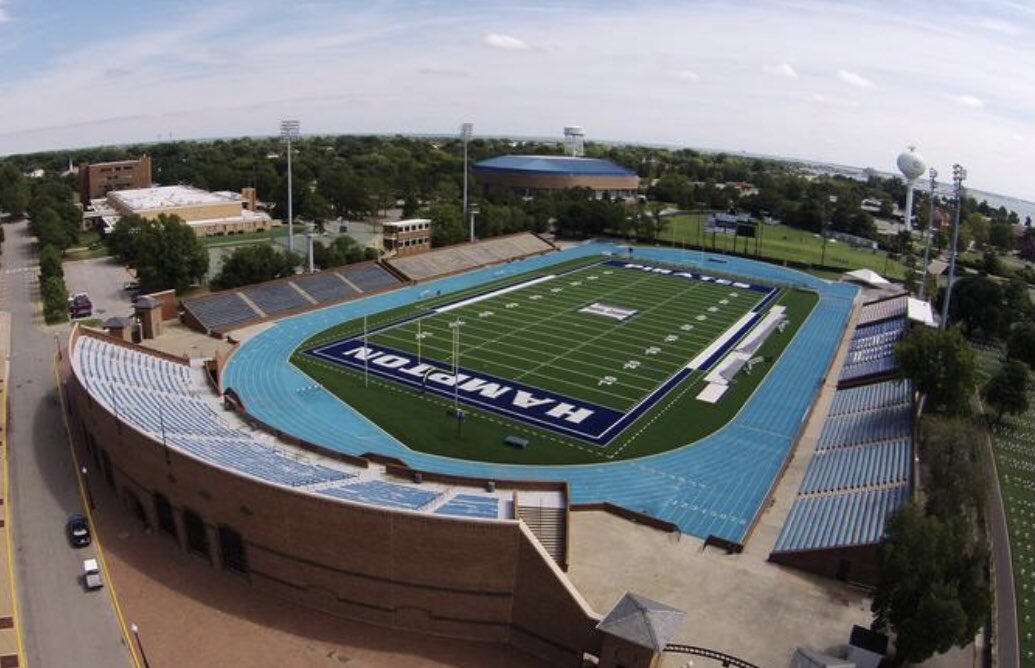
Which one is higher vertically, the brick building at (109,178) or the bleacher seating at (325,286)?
the brick building at (109,178)

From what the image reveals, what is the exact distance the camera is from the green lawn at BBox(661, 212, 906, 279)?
3506 inches

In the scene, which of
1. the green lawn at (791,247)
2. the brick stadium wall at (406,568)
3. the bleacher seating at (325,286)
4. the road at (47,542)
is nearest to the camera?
the road at (47,542)

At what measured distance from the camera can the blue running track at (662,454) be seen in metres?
29.9

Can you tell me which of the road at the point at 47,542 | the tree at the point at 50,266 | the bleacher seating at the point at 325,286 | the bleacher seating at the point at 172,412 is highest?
the tree at the point at 50,266

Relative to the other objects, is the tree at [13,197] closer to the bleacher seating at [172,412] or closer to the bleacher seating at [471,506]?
the bleacher seating at [172,412]

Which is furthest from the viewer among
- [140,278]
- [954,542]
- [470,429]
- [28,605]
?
[140,278]

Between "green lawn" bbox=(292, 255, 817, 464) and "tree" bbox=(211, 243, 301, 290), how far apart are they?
1163 cm

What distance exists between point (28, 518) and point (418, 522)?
16901 millimetres

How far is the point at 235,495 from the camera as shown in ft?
75.8

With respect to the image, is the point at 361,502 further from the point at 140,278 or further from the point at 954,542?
the point at 140,278

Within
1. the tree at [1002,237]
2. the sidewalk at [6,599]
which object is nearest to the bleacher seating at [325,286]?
the sidewalk at [6,599]

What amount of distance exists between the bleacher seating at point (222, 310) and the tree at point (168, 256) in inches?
318

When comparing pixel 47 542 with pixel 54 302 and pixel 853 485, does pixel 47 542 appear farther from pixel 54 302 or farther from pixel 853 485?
pixel 54 302

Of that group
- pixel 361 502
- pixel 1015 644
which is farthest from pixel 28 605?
pixel 1015 644
